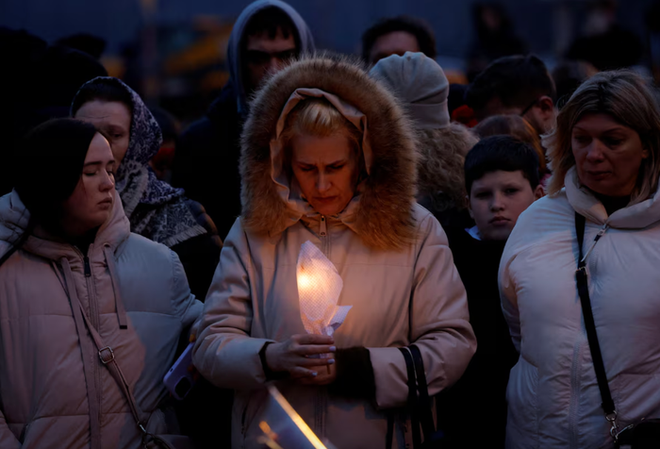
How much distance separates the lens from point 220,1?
18.7m

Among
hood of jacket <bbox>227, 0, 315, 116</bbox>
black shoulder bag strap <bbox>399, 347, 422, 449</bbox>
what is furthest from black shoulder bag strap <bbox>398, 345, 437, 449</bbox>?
hood of jacket <bbox>227, 0, 315, 116</bbox>

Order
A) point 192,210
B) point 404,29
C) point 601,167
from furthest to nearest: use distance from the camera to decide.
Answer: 1. point 404,29
2. point 192,210
3. point 601,167

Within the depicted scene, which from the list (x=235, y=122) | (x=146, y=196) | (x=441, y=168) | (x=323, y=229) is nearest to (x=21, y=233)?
(x=146, y=196)

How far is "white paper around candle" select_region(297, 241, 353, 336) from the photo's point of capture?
9.53 feet

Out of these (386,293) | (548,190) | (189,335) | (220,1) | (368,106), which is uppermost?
(220,1)

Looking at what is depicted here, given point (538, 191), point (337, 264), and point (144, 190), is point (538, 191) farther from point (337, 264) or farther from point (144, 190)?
point (144, 190)

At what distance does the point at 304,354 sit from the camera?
2924 mm

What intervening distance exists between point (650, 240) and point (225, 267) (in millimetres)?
1658

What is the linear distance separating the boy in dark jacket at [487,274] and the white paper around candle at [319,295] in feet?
2.29

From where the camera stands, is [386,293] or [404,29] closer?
[386,293]

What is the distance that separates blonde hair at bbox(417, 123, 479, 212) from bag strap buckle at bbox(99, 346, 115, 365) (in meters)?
1.79

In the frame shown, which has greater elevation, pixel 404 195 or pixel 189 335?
pixel 404 195

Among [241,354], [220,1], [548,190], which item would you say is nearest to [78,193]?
[241,354]

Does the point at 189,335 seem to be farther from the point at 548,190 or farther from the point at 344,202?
the point at 548,190
